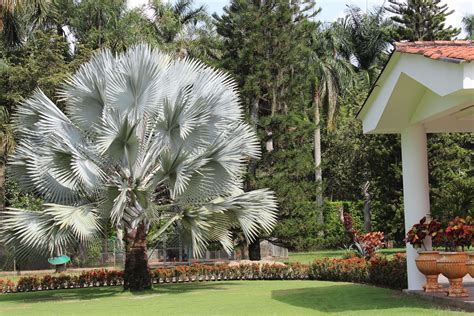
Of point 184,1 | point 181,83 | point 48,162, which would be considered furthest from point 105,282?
point 184,1

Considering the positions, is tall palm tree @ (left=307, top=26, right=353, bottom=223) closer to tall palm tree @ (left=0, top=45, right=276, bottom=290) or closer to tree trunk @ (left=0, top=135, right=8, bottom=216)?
tree trunk @ (left=0, top=135, right=8, bottom=216)

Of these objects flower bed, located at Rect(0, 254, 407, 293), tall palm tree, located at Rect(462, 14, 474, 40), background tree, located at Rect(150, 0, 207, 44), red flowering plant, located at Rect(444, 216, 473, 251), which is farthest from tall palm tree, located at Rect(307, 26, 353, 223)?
red flowering plant, located at Rect(444, 216, 473, 251)

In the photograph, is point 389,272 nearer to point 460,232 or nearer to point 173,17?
point 460,232

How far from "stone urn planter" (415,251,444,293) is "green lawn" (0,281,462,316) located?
1.28 feet

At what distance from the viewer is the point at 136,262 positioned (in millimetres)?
18047

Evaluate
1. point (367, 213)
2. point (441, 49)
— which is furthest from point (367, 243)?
point (367, 213)

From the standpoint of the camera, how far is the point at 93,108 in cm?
1788

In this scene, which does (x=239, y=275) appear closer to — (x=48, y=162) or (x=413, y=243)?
(x=48, y=162)

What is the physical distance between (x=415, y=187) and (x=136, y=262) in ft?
26.6

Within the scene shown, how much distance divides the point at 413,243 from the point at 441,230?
30.2 inches

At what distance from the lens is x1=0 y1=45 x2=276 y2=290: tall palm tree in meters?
16.8

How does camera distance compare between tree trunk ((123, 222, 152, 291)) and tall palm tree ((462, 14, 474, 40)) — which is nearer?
tree trunk ((123, 222, 152, 291))

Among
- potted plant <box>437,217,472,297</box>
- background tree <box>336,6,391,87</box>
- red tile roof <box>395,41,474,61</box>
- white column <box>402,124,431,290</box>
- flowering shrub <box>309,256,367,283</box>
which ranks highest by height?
background tree <box>336,6,391,87</box>

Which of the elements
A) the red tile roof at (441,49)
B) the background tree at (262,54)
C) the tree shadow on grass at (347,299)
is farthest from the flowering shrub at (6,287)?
the red tile roof at (441,49)
